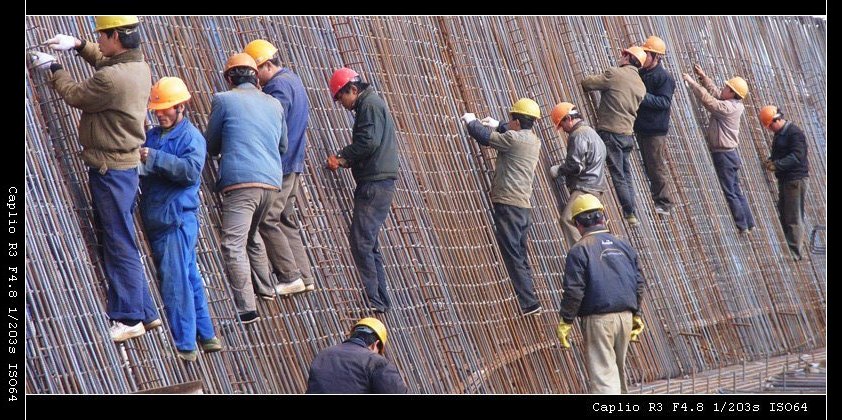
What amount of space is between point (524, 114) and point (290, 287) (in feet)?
10.1

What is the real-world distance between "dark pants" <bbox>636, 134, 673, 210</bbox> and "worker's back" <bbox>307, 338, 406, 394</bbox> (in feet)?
23.8

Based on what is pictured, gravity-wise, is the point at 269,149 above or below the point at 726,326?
above

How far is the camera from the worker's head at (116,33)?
9766 millimetres

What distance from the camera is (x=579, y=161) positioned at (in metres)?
14.2

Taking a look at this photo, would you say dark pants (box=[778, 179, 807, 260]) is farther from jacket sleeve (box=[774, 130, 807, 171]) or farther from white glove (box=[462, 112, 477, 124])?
white glove (box=[462, 112, 477, 124])

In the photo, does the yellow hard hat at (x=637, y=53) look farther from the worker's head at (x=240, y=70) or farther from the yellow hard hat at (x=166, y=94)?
the yellow hard hat at (x=166, y=94)

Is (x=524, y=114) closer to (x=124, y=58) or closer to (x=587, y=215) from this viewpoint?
(x=587, y=215)

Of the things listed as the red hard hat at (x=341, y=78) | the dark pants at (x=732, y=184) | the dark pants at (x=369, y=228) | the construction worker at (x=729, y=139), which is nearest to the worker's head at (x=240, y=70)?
the red hard hat at (x=341, y=78)

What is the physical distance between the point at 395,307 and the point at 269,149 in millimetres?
1974

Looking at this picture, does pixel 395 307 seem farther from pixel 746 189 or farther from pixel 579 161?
pixel 746 189

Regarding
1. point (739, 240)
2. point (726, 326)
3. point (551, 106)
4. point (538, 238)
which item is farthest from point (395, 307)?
point (739, 240)

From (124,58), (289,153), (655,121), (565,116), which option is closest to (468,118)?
(565,116)

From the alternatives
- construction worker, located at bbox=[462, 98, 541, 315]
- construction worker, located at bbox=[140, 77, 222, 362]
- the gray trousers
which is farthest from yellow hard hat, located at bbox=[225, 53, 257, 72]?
the gray trousers

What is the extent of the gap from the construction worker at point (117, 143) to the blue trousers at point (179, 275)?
1.06 feet
